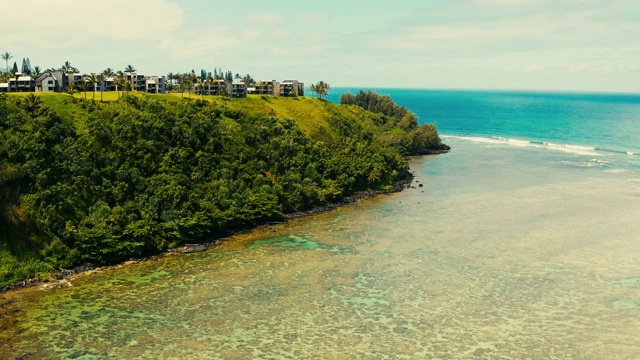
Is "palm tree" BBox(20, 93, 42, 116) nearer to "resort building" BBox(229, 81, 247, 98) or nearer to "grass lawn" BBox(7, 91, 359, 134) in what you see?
"grass lawn" BBox(7, 91, 359, 134)

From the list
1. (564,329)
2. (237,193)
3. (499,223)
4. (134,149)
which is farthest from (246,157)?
(564,329)

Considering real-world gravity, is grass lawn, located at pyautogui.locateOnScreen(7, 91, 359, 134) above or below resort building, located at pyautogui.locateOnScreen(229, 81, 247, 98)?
below

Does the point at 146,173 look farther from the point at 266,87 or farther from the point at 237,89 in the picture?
the point at 266,87

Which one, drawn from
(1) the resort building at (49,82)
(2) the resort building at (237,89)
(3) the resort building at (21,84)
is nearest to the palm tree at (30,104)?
(1) the resort building at (49,82)

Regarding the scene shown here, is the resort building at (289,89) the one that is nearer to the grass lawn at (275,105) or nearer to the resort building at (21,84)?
the grass lawn at (275,105)

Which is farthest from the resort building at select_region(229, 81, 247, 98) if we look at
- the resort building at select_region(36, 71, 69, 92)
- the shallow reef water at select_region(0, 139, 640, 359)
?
the shallow reef water at select_region(0, 139, 640, 359)

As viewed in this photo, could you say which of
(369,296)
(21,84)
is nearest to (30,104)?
(21,84)
